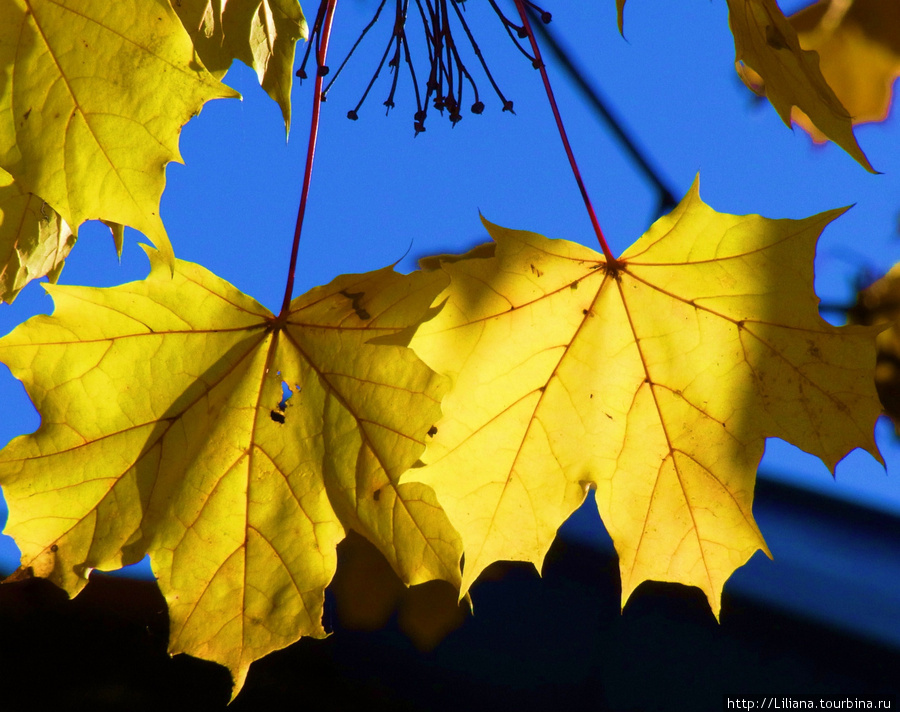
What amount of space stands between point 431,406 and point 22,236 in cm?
63

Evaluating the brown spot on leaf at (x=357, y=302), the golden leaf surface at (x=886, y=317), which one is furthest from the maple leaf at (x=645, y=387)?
the golden leaf surface at (x=886, y=317)

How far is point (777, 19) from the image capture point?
847 mm

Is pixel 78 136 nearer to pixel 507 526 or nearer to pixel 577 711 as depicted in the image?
pixel 507 526

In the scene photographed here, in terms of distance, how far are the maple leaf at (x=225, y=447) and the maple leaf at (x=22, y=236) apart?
148 millimetres

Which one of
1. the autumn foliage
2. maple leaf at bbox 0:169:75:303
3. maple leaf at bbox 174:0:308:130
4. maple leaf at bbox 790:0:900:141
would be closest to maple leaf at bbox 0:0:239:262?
maple leaf at bbox 174:0:308:130

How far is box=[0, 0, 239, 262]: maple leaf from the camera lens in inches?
25.2

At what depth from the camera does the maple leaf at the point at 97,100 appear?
25.2 inches

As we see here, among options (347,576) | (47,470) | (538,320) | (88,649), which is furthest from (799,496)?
(47,470)

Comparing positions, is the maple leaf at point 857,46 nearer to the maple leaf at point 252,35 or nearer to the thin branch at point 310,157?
the thin branch at point 310,157

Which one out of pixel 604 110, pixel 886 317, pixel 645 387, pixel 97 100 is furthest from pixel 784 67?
pixel 886 317

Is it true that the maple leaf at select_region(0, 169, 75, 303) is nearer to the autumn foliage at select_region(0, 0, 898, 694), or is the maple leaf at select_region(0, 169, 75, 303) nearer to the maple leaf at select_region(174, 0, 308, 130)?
the autumn foliage at select_region(0, 0, 898, 694)

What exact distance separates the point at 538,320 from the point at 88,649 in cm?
364

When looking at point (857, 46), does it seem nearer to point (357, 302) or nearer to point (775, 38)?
point (775, 38)

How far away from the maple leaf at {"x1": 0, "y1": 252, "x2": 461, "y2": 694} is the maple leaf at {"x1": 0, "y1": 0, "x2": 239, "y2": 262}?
240mm
